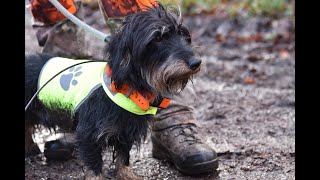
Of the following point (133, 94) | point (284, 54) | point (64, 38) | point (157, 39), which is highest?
point (284, 54)

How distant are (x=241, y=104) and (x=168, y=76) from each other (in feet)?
8.08

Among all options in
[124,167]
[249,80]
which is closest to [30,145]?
[124,167]

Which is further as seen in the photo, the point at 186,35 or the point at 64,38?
the point at 64,38

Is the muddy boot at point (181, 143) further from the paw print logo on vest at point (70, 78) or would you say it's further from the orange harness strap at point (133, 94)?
the paw print logo on vest at point (70, 78)

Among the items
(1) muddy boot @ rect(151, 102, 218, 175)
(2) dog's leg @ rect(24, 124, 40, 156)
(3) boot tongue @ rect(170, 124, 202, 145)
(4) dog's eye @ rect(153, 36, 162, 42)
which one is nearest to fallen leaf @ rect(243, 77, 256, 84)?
(1) muddy boot @ rect(151, 102, 218, 175)

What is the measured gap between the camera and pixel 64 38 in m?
4.24

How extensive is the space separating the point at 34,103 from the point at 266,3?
645 centimetres

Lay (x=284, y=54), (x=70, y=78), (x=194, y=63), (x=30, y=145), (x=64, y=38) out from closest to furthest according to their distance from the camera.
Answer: (x=194, y=63) → (x=70, y=78) → (x=30, y=145) → (x=64, y=38) → (x=284, y=54)

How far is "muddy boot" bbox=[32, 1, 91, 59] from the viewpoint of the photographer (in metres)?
4.17

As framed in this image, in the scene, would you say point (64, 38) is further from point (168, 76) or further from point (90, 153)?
point (168, 76)

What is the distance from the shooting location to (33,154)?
4016 mm

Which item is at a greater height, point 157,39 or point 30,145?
point 157,39
